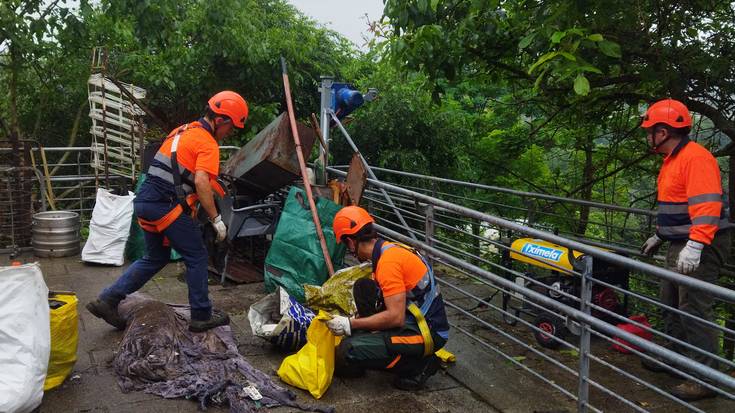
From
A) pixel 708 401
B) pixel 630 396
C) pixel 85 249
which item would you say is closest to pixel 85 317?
pixel 85 249

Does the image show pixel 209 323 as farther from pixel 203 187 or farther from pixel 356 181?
pixel 356 181

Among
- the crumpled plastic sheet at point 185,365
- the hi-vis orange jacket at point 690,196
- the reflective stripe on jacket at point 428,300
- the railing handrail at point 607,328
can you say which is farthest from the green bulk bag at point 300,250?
the hi-vis orange jacket at point 690,196

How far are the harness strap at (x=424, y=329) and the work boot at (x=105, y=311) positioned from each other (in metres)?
2.37

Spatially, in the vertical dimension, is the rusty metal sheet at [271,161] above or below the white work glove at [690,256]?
above

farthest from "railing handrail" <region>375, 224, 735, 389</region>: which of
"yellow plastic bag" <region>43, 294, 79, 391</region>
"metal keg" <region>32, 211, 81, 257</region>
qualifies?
"metal keg" <region>32, 211, 81, 257</region>

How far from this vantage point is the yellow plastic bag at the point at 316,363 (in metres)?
4.00

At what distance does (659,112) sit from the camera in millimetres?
4426

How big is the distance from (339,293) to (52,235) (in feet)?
14.7

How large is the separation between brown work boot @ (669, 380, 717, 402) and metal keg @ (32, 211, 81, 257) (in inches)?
257

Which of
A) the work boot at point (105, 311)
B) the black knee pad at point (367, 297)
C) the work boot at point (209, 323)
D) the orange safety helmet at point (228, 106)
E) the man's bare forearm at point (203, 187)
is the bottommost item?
the work boot at point (209, 323)

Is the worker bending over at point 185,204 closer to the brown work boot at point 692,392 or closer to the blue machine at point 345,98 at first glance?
the blue machine at point 345,98

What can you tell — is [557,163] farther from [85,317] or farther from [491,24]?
[85,317]

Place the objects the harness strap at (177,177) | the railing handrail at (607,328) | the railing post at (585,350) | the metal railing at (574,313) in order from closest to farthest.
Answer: the railing handrail at (607,328)
the metal railing at (574,313)
the railing post at (585,350)
the harness strap at (177,177)

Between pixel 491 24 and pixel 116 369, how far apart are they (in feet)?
14.6
